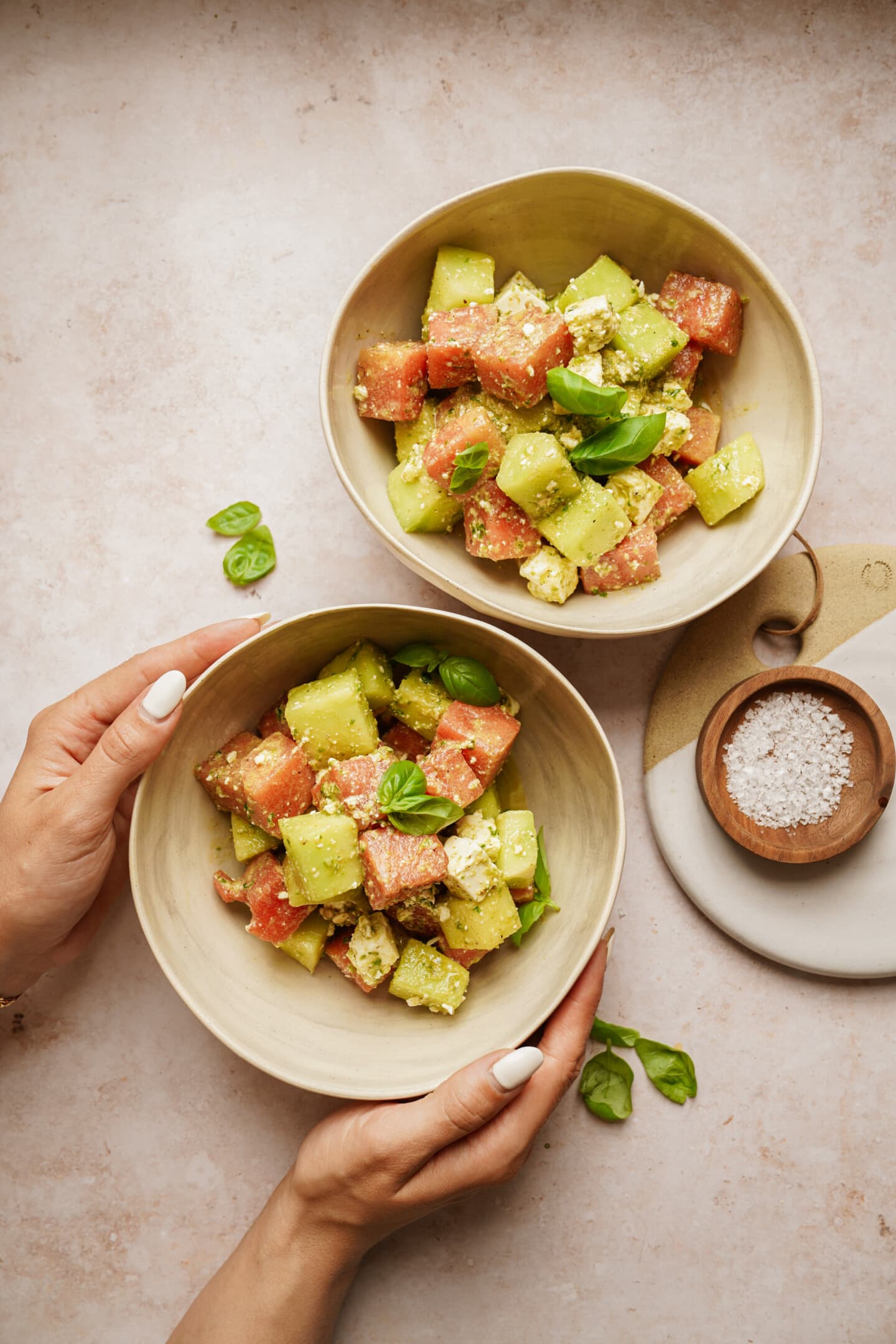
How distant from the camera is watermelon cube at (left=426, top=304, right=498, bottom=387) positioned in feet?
6.38

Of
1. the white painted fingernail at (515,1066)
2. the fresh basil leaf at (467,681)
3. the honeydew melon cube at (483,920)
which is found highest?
the fresh basil leaf at (467,681)

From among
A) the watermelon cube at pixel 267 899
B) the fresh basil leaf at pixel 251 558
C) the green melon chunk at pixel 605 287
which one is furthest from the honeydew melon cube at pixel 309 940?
the green melon chunk at pixel 605 287

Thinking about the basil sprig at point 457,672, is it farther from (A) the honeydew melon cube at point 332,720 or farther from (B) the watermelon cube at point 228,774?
(B) the watermelon cube at point 228,774

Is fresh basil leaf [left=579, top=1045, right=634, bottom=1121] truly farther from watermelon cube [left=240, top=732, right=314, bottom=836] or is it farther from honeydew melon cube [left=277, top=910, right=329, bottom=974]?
watermelon cube [left=240, top=732, right=314, bottom=836]

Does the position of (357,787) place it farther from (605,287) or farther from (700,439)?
(605,287)

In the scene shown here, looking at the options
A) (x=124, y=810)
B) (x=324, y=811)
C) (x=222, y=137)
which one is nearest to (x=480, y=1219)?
(x=324, y=811)

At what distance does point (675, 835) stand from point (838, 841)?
1.28 ft

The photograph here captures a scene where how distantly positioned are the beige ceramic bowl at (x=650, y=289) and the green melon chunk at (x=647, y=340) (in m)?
Result: 0.19

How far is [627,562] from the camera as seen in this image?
200cm

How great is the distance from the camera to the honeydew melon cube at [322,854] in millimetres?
1800

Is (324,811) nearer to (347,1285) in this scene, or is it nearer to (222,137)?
(347,1285)

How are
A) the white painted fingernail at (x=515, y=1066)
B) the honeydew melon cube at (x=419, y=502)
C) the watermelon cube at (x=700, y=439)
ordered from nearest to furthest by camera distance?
the white painted fingernail at (x=515, y=1066)
the honeydew melon cube at (x=419, y=502)
the watermelon cube at (x=700, y=439)

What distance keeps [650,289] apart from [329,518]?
3.26 feet

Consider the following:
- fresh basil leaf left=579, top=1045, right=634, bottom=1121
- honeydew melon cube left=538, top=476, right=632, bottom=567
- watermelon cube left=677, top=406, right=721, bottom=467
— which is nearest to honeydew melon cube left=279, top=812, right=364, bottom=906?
honeydew melon cube left=538, top=476, right=632, bottom=567
